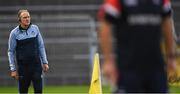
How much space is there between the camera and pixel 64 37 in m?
19.9

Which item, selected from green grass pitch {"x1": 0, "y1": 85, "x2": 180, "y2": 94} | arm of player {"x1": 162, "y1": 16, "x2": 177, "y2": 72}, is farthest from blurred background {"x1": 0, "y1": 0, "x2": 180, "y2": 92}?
arm of player {"x1": 162, "y1": 16, "x2": 177, "y2": 72}

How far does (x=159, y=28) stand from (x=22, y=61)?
5.36 m

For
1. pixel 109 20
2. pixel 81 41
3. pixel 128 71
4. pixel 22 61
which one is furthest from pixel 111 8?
pixel 81 41

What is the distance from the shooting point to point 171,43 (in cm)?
580

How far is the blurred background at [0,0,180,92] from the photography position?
1941cm

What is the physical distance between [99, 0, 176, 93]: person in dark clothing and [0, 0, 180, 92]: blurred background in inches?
537

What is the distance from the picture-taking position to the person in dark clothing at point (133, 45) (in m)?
5.50

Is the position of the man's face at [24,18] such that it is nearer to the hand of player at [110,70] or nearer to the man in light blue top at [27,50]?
the man in light blue top at [27,50]

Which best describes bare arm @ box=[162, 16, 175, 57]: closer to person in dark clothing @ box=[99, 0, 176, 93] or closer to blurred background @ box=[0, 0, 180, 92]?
person in dark clothing @ box=[99, 0, 176, 93]

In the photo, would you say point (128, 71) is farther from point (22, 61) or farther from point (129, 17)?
point (22, 61)

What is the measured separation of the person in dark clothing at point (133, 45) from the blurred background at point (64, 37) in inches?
537

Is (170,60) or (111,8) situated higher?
(111,8)

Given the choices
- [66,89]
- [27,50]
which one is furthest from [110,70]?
[66,89]

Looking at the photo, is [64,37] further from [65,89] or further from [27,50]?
[27,50]
